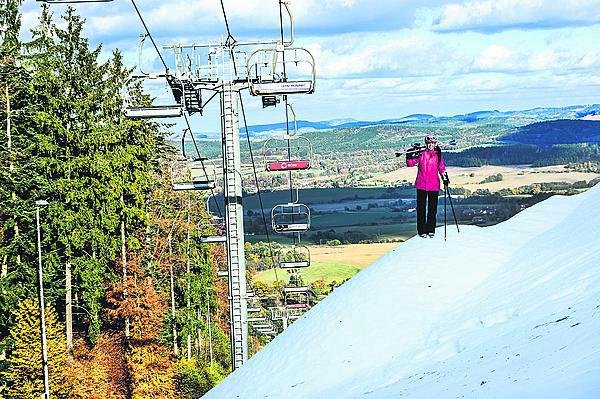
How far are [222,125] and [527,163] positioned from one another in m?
153

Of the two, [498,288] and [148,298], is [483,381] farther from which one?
[148,298]

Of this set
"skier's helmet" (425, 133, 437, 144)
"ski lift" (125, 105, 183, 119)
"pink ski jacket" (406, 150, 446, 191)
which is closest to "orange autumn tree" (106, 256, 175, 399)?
"ski lift" (125, 105, 183, 119)

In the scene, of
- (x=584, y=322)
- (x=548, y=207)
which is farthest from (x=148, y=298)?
(x=584, y=322)

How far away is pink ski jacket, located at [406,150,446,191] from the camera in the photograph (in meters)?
15.4

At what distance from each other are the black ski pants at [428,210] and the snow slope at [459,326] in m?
0.29

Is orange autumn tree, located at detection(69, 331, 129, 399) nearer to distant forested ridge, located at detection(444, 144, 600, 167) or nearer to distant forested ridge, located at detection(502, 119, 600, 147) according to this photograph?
distant forested ridge, located at detection(502, 119, 600, 147)

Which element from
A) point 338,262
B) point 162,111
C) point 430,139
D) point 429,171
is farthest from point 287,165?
point 338,262

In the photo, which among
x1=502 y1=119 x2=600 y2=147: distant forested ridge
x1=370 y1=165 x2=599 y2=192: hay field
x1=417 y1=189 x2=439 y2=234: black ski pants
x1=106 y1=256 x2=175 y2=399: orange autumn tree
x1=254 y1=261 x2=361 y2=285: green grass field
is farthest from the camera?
x1=370 y1=165 x2=599 y2=192: hay field

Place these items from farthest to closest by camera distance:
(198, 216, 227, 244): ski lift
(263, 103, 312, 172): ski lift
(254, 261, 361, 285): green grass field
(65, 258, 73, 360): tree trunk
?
(254, 261, 361, 285): green grass field
(65, 258, 73, 360): tree trunk
(263, 103, 312, 172): ski lift
(198, 216, 227, 244): ski lift

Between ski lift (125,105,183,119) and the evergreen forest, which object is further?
the evergreen forest

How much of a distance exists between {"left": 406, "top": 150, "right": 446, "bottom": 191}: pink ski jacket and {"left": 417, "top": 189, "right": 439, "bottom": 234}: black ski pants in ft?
0.56

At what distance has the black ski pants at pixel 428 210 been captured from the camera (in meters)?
15.9

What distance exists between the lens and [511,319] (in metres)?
11.9

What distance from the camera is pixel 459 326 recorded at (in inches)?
489
